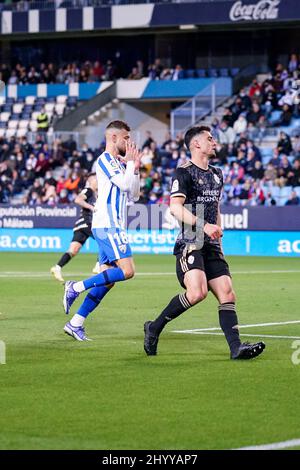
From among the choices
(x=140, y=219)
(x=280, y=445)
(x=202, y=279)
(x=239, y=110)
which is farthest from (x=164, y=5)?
(x=280, y=445)

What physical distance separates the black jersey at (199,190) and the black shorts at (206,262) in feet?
0.29

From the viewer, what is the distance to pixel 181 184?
1093cm

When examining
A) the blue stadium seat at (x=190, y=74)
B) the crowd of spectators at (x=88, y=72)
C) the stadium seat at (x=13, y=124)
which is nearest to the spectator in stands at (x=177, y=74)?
the crowd of spectators at (x=88, y=72)

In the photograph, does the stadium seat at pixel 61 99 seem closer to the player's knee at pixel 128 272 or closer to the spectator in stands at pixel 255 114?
the spectator in stands at pixel 255 114

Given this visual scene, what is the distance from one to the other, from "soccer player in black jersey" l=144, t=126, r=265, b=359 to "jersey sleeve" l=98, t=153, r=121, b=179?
1.50 m

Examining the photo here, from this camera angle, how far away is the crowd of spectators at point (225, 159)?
3534 centimetres

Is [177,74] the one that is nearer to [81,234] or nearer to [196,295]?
[81,234]

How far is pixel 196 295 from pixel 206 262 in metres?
0.41

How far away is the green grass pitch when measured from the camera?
23.9 feet

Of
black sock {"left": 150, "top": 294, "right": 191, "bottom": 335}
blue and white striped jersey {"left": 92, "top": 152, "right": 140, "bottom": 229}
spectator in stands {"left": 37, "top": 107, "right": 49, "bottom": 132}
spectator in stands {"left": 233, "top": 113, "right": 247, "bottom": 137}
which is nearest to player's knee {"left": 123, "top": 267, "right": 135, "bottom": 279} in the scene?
blue and white striped jersey {"left": 92, "top": 152, "right": 140, "bottom": 229}

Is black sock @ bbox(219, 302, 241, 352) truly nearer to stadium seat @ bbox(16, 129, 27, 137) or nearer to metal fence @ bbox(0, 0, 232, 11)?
stadium seat @ bbox(16, 129, 27, 137)

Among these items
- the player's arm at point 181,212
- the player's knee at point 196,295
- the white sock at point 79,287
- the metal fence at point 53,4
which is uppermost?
the metal fence at point 53,4

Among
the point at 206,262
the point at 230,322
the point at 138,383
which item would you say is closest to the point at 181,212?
the point at 206,262
